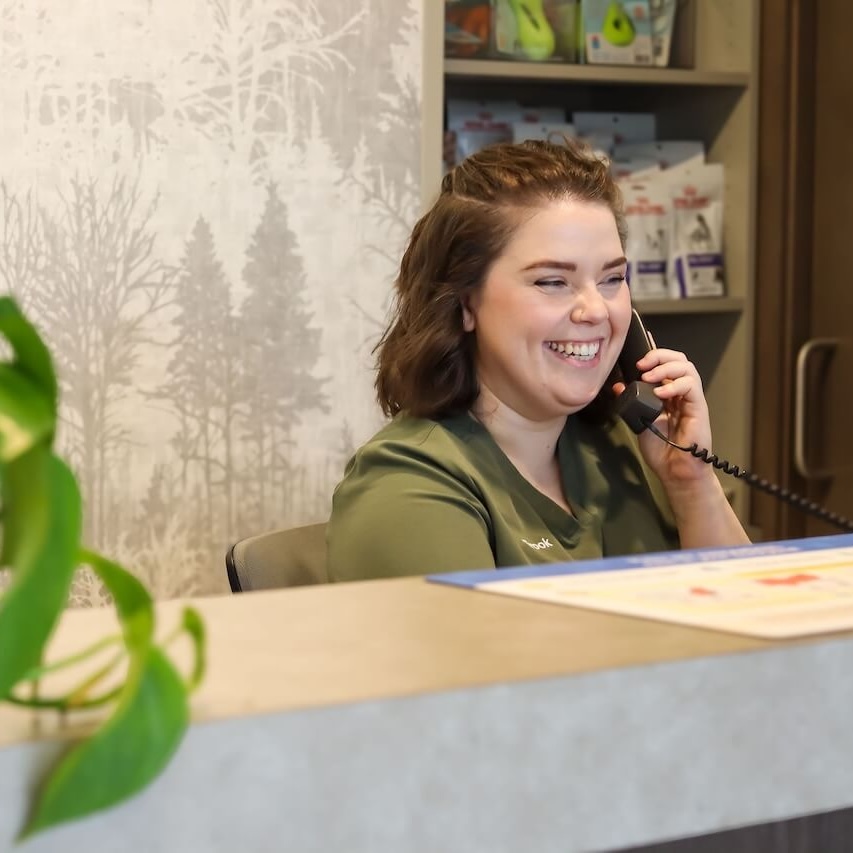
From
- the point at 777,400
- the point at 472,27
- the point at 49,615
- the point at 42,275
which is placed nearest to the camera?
the point at 49,615

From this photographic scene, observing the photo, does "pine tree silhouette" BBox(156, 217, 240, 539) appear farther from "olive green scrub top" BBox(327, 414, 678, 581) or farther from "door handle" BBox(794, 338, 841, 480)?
"door handle" BBox(794, 338, 841, 480)

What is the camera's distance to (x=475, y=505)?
1620 millimetres

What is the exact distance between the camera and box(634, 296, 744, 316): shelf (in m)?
2.79

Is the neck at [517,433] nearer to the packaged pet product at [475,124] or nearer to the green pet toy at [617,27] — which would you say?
the packaged pet product at [475,124]

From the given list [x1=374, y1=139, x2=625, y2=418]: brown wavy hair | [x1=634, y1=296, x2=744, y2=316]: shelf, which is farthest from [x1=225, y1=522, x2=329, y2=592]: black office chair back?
[x1=634, y1=296, x2=744, y2=316]: shelf

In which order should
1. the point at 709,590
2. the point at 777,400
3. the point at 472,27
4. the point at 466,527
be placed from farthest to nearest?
the point at 777,400
the point at 472,27
the point at 466,527
the point at 709,590

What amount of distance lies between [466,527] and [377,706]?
3.34 ft

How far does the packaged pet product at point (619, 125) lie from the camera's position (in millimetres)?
2898

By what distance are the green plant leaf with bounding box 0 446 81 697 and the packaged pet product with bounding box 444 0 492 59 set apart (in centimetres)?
225

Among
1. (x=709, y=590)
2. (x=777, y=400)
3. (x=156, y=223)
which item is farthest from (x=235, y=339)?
(x=709, y=590)

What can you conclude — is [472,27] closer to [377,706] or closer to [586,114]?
[586,114]

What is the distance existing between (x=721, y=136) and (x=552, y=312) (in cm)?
130

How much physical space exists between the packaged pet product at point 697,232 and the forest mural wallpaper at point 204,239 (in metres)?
0.72

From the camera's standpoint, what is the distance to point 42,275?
2.14m
